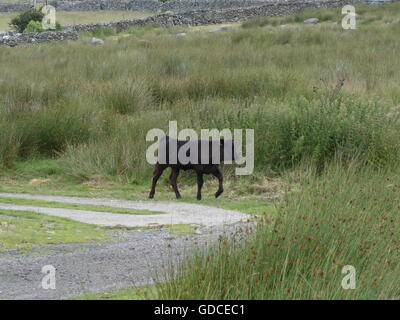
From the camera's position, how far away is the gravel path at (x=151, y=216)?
10.2 m

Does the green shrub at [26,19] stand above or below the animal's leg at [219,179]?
below

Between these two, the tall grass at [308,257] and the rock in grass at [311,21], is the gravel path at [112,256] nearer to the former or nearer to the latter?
the tall grass at [308,257]

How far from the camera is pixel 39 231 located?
374 inches

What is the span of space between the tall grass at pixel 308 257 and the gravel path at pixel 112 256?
0.41m

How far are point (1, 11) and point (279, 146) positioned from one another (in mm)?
73574

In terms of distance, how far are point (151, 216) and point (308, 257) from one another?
4075mm

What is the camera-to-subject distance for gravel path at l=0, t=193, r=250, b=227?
1022cm

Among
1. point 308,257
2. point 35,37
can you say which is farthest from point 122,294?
point 35,37

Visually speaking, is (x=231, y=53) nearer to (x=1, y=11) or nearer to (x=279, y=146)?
(x=279, y=146)

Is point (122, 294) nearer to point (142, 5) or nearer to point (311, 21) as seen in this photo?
point (311, 21)

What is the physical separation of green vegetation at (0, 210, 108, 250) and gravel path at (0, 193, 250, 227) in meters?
0.36

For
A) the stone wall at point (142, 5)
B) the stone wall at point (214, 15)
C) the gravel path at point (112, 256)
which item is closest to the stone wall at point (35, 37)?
the stone wall at point (214, 15)

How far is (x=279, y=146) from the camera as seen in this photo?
45.0 feet

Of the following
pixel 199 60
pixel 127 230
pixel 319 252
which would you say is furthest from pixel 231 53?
pixel 319 252
